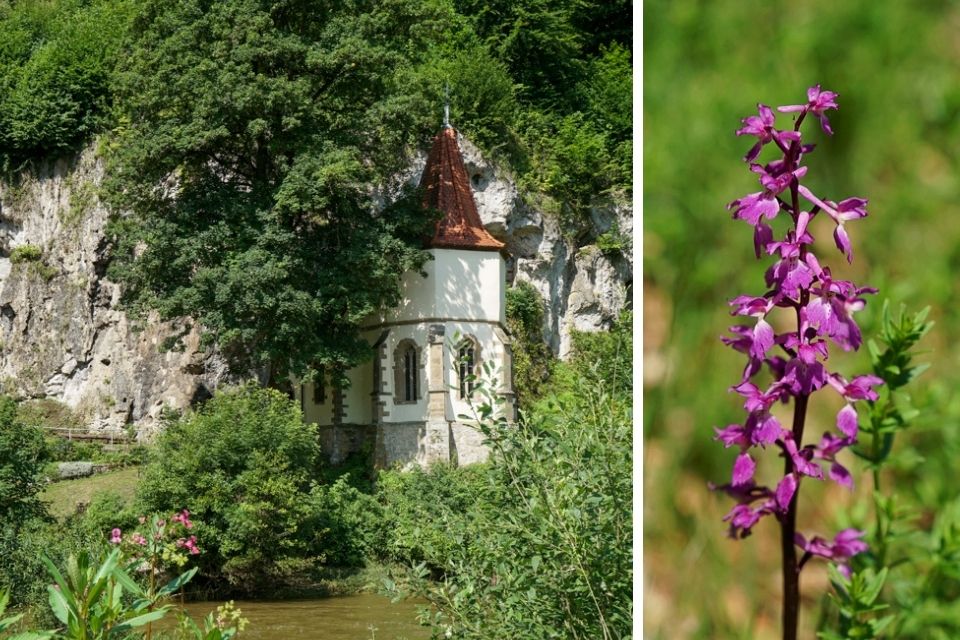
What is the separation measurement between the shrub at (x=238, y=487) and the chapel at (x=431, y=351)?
23.4 ft

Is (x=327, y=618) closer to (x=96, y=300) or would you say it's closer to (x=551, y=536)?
(x=551, y=536)

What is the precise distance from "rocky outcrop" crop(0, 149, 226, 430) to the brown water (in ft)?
31.1

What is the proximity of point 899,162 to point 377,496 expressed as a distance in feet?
73.6

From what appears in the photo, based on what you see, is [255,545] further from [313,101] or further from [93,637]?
[93,637]

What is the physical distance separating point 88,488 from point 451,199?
434 inches

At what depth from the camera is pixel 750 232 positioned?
328 cm

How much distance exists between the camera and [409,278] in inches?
1160

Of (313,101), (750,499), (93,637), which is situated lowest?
(93,637)

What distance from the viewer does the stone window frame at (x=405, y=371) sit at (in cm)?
2902

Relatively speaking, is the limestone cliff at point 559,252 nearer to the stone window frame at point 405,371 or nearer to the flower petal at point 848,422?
the stone window frame at point 405,371

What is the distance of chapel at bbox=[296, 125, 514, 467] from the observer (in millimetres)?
28438

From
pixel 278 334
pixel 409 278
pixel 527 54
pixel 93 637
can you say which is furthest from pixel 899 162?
pixel 527 54

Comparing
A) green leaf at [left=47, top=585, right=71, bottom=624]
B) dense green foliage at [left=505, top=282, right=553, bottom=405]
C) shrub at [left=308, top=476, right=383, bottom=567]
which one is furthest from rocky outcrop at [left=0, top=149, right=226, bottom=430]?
green leaf at [left=47, top=585, right=71, bottom=624]

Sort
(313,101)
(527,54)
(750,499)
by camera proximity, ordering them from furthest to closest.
Answer: (527,54) < (313,101) < (750,499)
